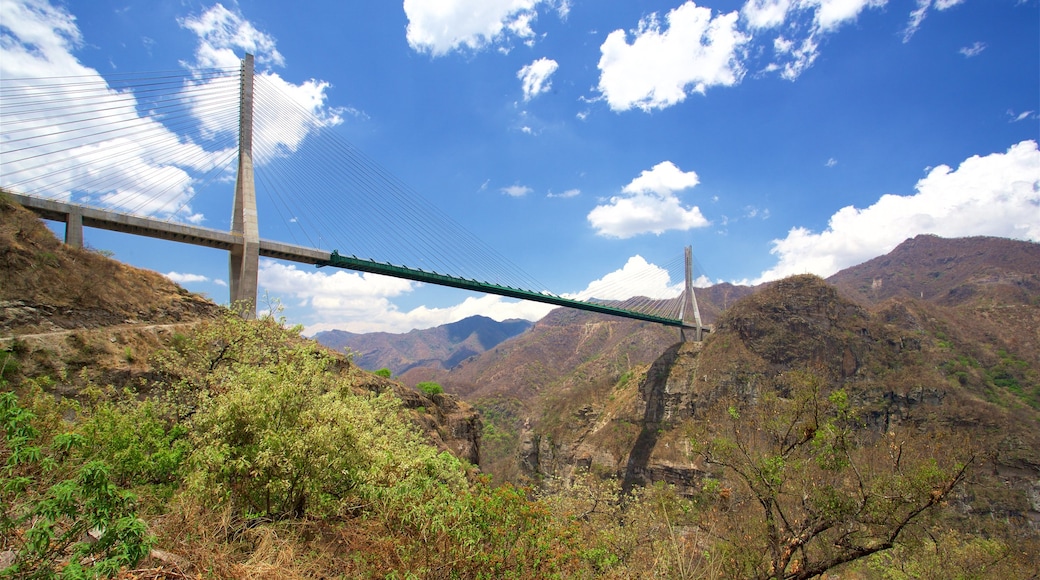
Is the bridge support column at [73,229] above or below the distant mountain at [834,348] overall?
above

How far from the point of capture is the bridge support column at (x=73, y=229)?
74.6 ft

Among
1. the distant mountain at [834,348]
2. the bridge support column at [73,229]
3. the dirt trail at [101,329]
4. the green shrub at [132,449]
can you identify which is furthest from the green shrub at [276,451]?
the distant mountain at [834,348]

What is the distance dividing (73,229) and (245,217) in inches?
303

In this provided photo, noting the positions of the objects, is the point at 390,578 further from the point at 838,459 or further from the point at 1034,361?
the point at 1034,361

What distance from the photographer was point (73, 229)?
2284 cm

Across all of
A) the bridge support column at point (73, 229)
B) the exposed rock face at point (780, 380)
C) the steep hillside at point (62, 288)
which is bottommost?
the exposed rock face at point (780, 380)

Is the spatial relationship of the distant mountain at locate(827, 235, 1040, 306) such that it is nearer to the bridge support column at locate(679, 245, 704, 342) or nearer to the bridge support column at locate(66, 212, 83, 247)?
the bridge support column at locate(679, 245, 704, 342)

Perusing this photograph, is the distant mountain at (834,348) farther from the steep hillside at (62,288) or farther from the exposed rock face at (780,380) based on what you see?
the steep hillside at (62,288)

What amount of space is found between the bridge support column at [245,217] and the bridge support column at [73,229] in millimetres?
6788

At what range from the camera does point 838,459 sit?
928 centimetres

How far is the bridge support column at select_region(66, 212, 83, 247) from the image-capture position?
22734 millimetres

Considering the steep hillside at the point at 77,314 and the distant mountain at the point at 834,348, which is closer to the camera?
the steep hillside at the point at 77,314

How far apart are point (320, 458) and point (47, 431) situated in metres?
5.57

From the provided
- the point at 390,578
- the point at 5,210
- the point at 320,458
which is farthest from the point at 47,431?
the point at 5,210
